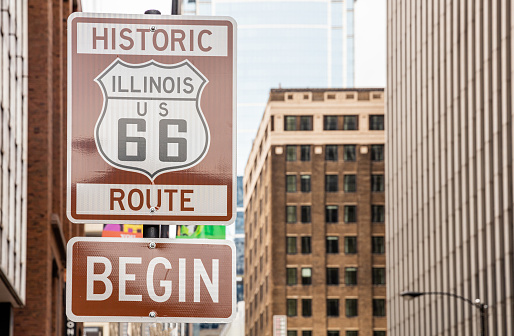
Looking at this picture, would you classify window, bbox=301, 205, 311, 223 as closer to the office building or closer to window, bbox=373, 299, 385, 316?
window, bbox=373, 299, 385, 316

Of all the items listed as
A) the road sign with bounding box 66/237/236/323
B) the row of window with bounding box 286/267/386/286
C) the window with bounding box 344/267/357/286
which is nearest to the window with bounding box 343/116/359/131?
the window with bounding box 344/267/357/286

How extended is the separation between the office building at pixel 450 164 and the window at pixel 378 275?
94.1 ft

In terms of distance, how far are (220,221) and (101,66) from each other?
1.05 meters

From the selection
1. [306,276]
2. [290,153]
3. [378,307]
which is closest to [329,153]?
[290,153]

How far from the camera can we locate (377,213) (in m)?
121

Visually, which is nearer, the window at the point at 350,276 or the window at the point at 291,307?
the window at the point at 291,307

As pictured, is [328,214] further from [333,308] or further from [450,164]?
[450,164]

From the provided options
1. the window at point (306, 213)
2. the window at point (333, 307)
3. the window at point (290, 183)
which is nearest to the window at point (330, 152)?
the window at point (290, 183)

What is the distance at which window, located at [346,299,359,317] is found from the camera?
382 ft

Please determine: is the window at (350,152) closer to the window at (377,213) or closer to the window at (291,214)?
the window at (377,213)

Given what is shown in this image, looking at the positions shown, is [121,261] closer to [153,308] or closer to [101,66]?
[153,308]

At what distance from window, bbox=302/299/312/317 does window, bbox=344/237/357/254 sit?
7.26 m

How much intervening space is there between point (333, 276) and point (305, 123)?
56.1 ft

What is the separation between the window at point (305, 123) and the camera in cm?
12025
